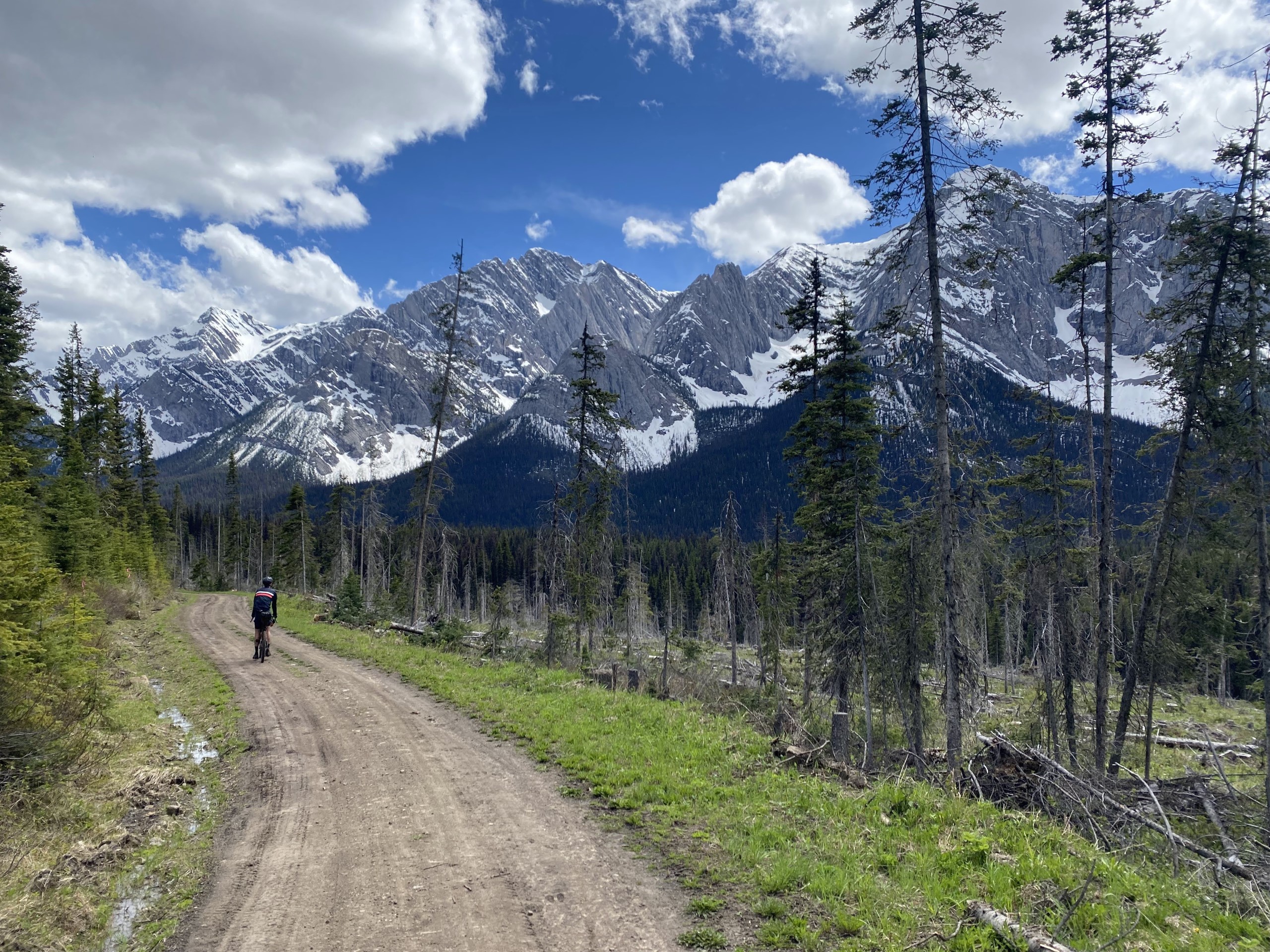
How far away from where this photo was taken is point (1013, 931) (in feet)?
15.4

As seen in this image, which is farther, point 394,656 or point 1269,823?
point 394,656

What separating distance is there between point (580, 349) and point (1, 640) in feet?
72.0

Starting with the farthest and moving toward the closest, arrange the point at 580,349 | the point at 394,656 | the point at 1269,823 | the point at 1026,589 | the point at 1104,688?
the point at 580,349, the point at 1026,589, the point at 394,656, the point at 1104,688, the point at 1269,823

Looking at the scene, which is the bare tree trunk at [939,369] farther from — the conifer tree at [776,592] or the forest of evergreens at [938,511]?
the conifer tree at [776,592]

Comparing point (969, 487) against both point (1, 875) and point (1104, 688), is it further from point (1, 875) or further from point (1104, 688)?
point (1, 875)

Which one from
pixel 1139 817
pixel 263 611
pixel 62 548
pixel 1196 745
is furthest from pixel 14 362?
pixel 1196 745

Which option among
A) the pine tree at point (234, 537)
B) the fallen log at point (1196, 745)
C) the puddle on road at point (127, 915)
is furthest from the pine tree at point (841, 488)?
the pine tree at point (234, 537)

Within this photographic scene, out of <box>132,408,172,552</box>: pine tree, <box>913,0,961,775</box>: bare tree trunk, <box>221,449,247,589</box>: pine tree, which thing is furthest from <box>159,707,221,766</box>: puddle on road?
<box>221,449,247,589</box>: pine tree

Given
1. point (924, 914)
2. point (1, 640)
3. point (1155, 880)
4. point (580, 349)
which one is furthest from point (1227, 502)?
point (1, 640)

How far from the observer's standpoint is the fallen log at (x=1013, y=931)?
4.42 metres

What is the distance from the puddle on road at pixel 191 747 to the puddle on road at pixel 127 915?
4.29m

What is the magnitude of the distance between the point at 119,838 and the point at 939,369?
51.4 feet

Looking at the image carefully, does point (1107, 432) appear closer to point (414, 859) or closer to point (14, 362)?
point (414, 859)

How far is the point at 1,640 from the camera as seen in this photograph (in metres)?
8.01
